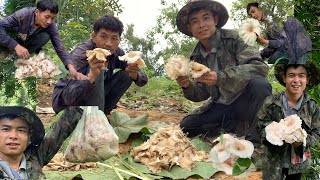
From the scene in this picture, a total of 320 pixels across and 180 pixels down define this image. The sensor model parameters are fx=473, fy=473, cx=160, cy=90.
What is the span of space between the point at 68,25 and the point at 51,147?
0.49 meters

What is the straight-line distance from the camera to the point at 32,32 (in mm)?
1633

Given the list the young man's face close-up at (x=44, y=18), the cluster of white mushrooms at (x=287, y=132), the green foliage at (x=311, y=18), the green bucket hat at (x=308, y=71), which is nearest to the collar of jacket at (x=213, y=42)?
the green bucket hat at (x=308, y=71)

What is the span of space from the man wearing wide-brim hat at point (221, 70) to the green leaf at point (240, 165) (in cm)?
36

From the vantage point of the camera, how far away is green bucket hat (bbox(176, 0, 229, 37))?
6.00 feet

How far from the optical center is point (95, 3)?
1780 millimetres

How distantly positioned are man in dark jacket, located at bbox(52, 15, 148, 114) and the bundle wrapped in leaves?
0.09 m

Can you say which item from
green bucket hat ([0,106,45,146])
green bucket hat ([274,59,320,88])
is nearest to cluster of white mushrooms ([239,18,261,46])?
green bucket hat ([274,59,320,88])

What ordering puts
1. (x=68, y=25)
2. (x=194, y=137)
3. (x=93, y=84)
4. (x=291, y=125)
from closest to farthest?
(x=291, y=125) → (x=93, y=84) → (x=68, y=25) → (x=194, y=137)

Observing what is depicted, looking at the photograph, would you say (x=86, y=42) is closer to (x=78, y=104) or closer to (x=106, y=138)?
(x=78, y=104)

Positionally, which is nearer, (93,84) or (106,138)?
(106,138)

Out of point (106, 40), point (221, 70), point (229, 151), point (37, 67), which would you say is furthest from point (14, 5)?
point (229, 151)

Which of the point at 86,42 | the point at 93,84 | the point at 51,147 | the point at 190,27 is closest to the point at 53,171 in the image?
the point at 51,147

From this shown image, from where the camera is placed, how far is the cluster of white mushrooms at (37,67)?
1.65 m

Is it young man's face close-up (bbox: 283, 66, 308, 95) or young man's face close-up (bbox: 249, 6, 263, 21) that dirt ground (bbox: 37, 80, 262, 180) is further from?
young man's face close-up (bbox: 249, 6, 263, 21)
